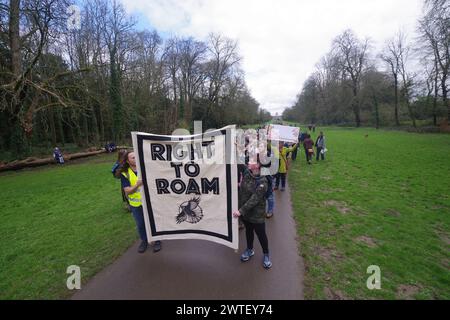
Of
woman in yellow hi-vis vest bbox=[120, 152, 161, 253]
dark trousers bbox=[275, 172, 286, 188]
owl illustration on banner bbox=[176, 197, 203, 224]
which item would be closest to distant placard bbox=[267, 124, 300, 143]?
dark trousers bbox=[275, 172, 286, 188]

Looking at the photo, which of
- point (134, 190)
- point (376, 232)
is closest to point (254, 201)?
point (134, 190)

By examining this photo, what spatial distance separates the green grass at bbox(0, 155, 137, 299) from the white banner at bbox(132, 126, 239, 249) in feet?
5.09

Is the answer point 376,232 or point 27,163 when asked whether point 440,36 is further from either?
point 27,163

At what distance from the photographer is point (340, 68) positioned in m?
47.1

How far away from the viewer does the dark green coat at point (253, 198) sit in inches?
127

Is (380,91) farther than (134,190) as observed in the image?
Yes

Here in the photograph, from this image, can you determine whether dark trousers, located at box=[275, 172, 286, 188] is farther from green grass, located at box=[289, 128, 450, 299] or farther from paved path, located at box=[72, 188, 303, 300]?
paved path, located at box=[72, 188, 303, 300]

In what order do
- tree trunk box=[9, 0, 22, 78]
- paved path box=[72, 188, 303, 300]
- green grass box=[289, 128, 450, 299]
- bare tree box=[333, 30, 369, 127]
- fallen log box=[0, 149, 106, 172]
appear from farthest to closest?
1. bare tree box=[333, 30, 369, 127]
2. fallen log box=[0, 149, 106, 172]
3. tree trunk box=[9, 0, 22, 78]
4. green grass box=[289, 128, 450, 299]
5. paved path box=[72, 188, 303, 300]

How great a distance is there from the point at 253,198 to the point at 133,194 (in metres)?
2.25

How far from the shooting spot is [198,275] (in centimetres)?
335

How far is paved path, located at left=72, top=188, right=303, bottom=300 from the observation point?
298 cm

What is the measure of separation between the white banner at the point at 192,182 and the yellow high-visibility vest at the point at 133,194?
0.59ft
